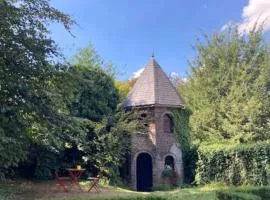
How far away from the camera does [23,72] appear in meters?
12.4

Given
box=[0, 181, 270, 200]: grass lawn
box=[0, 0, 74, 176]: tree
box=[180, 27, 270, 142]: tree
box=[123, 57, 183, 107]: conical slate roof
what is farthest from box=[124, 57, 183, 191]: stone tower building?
box=[0, 0, 74, 176]: tree

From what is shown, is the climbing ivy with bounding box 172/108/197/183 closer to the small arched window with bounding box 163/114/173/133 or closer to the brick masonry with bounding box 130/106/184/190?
the small arched window with bounding box 163/114/173/133

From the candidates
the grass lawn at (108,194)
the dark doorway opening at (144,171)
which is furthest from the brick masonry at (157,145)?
the grass lawn at (108,194)

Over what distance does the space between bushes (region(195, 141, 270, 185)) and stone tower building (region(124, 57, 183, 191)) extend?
5.50ft

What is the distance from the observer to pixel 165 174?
24.5m

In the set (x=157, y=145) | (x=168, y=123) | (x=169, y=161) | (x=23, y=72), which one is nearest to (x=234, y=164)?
(x=169, y=161)

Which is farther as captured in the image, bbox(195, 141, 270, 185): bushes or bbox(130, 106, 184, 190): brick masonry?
bbox(130, 106, 184, 190): brick masonry

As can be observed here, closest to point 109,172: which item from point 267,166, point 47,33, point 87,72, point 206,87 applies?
point 87,72

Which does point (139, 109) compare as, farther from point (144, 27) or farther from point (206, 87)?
point (206, 87)

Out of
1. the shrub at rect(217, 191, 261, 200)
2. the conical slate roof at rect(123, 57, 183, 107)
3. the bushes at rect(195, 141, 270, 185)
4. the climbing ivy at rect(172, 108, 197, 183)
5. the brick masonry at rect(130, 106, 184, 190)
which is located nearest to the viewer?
the shrub at rect(217, 191, 261, 200)

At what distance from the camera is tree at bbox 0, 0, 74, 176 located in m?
11.8

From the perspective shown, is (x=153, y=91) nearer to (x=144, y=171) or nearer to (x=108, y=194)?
(x=144, y=171)

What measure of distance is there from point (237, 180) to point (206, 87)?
12.6 m

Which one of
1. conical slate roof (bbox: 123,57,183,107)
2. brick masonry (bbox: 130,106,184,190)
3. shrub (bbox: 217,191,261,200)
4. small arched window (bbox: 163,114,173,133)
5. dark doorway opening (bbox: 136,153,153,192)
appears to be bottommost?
shrub (bbox: 217,191,261,200)
